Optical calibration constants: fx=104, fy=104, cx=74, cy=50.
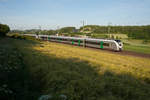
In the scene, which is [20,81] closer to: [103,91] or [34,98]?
[34,98]

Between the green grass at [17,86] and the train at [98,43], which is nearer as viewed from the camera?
the green grass at [17,86]

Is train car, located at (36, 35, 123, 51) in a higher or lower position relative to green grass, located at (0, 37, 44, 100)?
higher

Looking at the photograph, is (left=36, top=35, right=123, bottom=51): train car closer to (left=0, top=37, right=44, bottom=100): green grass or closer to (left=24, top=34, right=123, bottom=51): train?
(left=24, top=34, right=123, bottom=51): train

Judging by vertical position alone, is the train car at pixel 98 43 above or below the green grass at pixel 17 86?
above

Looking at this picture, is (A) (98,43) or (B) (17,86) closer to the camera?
(B) (17,86)

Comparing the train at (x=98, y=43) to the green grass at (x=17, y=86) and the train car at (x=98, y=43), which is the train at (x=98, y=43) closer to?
the train car at (x=98, y=43)

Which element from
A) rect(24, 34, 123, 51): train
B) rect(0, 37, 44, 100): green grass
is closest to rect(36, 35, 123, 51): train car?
rect(24, 34, 123, 51): train

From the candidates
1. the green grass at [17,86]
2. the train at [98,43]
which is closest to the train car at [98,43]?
the train at [98,43]

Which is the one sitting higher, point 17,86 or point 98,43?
point 98,43

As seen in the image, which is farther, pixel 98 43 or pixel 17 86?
pixel 98 43

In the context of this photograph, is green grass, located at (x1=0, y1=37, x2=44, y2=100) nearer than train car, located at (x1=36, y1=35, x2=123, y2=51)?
Yes

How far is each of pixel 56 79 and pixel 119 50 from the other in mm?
19277

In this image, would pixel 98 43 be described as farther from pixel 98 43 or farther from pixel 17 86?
pixel 17 86

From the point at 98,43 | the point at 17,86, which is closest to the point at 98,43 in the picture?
the point at 98,43
